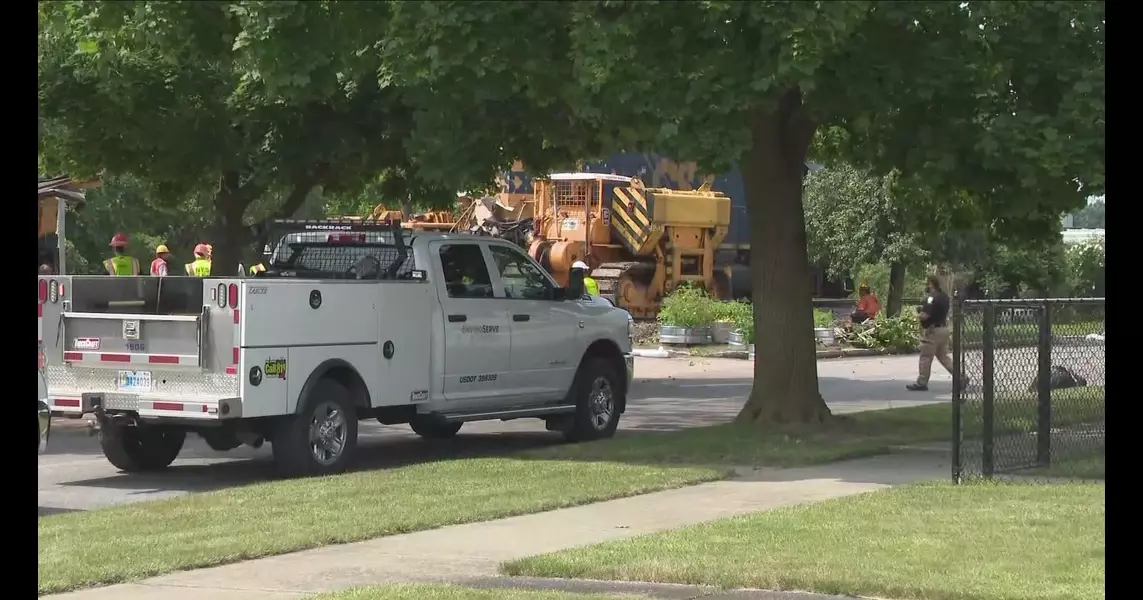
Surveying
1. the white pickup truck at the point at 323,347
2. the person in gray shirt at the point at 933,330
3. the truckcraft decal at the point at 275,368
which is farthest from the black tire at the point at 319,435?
the person in gray shirt at the point at 933,330

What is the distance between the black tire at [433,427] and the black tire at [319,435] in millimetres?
1004

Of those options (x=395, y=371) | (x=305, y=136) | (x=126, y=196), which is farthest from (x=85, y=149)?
(x=126, y=196)

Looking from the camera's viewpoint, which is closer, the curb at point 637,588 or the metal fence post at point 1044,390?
the curb at point 637,588

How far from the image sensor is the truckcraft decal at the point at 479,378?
14652mm

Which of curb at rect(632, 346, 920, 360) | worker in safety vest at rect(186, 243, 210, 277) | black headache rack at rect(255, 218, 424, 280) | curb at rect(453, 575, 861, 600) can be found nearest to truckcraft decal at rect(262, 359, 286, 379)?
black headache rack at rect(255, 218, 424, 280)

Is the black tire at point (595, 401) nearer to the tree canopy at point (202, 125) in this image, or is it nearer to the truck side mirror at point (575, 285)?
the truck side mirror at point (575, 285)

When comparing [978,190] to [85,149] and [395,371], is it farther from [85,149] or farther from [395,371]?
[85,149]

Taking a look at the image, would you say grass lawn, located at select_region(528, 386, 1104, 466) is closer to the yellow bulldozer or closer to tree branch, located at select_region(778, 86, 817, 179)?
tree branch, located at select_region(778, 86, 817, 179)

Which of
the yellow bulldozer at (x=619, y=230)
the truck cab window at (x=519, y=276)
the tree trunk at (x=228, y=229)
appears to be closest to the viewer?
the truck cab window at (x=519, y=276)

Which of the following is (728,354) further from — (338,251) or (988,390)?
(988,390)

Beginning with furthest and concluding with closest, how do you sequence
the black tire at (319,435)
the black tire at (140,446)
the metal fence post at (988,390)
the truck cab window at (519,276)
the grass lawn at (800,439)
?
the truck cab window at (519,276), the black tire at (140,446), the black tire at (319,435), the grass lawn at (800,439), the metal fence post at (988,390)

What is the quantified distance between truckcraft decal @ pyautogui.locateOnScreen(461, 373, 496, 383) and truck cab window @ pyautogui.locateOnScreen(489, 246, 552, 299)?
836 mm

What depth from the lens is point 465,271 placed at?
587 inches

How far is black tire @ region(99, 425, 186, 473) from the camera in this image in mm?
13648
